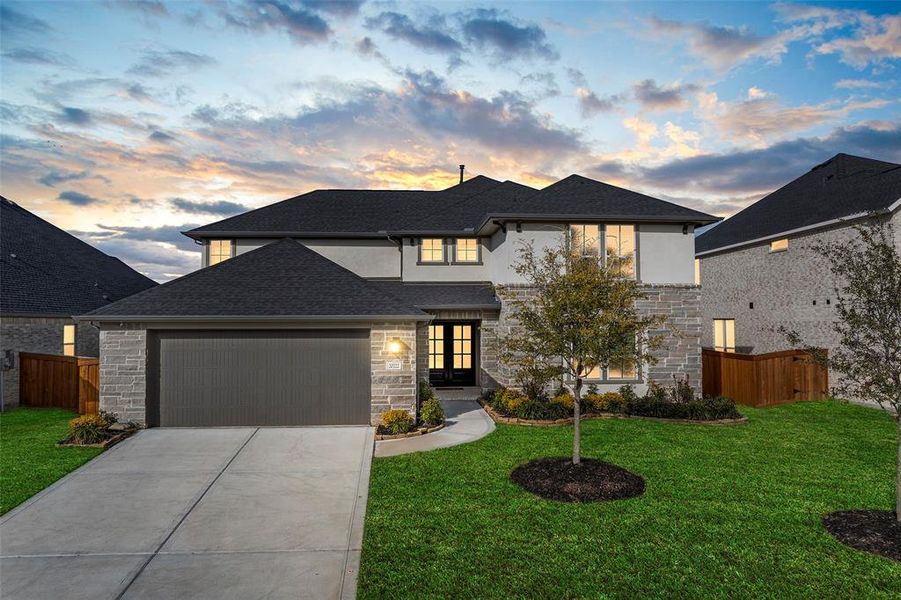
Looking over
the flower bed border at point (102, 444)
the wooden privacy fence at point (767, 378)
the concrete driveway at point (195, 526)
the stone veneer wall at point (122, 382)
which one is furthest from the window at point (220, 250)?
the wooden privacy fence at point (767, 378)

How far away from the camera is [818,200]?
59.6 feet

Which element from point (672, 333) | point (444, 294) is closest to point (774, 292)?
point (672, 333)

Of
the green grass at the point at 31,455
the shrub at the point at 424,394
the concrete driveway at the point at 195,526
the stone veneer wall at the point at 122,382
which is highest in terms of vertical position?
the stone veneer wall at the point at 122,382

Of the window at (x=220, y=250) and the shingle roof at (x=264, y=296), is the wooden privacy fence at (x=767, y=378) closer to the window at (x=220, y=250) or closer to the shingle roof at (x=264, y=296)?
the shingle roof at (x=264, y=296)

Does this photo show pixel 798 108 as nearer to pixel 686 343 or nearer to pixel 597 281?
pixel 686 343

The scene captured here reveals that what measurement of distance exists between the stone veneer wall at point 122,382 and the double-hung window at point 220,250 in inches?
269

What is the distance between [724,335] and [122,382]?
22.1 meters

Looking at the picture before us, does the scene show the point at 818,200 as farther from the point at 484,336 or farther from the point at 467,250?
the point at 484,336

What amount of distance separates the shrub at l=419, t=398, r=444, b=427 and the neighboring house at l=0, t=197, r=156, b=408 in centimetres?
1289

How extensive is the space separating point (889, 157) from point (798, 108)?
12016 millimetres

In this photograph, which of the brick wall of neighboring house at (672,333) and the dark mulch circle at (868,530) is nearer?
the dark mulch circle at (868,530)

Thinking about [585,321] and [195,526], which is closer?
[195,526]

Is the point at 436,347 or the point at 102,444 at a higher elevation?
the point at 436,347

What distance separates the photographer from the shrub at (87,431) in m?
10.3
